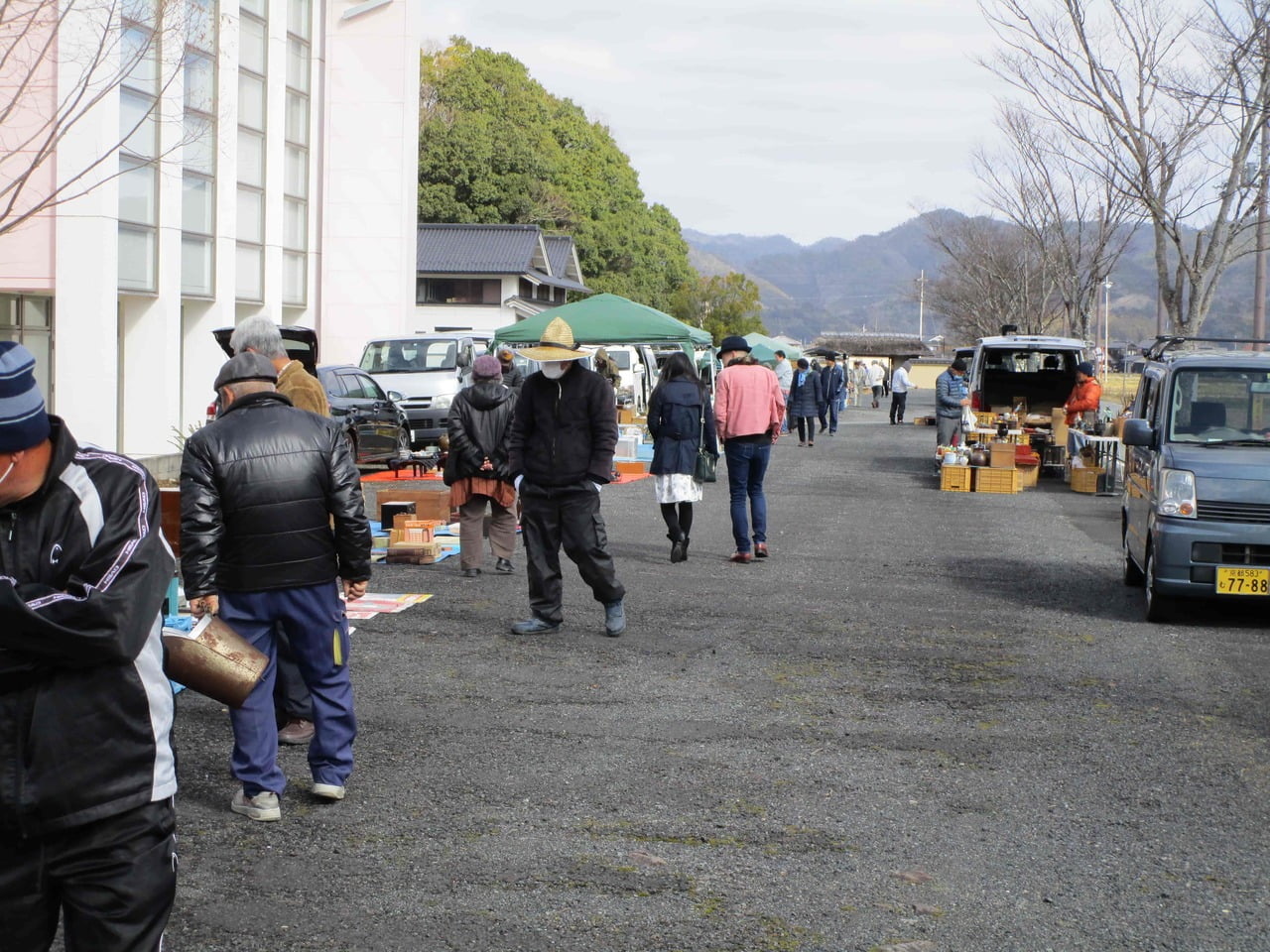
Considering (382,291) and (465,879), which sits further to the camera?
(382,291)

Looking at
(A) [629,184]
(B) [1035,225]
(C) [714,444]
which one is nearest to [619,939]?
(C) [714,444]

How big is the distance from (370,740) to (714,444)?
6.62m

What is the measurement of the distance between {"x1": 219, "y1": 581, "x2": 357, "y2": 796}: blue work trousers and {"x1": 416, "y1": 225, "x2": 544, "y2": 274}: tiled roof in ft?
145

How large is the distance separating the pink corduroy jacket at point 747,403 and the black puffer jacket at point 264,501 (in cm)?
687

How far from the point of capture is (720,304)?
279ft

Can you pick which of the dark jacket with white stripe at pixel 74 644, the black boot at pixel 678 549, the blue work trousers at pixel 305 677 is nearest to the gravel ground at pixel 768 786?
the blue work trousers at pixel 305 677

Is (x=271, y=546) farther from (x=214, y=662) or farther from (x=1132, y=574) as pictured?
(x=1132, y=574)

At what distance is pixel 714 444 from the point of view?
40.4ft

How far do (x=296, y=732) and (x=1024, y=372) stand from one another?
62.0ft

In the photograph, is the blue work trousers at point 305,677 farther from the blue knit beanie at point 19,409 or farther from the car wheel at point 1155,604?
the car wheel at point 1155,604

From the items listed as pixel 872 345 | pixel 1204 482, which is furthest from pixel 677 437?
pixel 872 345

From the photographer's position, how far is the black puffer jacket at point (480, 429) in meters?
10.7

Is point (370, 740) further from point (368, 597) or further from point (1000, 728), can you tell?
point (368, 597)

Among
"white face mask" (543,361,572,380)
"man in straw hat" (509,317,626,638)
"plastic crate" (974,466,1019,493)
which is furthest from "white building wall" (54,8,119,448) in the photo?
"white face mask" (543,361,572,380)
